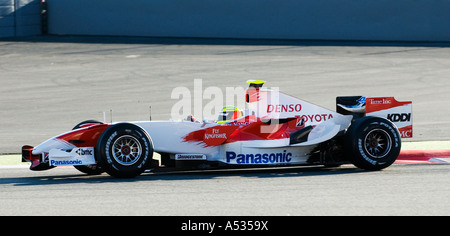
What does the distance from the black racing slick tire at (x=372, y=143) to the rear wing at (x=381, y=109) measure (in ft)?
1.36

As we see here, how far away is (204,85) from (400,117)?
10321 mm

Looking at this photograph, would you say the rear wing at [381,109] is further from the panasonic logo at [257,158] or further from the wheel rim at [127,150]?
the wheel rim at [127,150]

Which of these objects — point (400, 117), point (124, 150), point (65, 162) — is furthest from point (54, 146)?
point (400, 117)

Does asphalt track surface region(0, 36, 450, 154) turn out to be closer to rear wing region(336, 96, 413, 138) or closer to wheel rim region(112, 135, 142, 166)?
rear wing region(336, 96, 413, 138)

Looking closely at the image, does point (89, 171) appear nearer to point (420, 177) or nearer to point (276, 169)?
point (276, 169)

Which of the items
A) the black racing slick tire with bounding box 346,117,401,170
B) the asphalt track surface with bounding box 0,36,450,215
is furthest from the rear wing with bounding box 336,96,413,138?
the asphalt track surface with bounding box 0,36,450,215

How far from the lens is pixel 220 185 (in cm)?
845

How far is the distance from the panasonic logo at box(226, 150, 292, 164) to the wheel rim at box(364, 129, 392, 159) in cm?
116

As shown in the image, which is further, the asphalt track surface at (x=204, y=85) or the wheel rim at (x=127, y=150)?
the wheel rim at (x=127, y=150)

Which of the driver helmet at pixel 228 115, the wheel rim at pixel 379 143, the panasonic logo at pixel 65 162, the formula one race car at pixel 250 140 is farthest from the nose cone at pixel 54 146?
the wheel rim at pixel 379 143

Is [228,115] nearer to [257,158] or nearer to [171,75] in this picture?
[257,158]

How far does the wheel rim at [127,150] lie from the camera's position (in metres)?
8.98

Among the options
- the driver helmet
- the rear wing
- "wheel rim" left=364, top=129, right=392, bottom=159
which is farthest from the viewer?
the rear wing

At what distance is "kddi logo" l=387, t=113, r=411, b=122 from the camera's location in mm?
10008
